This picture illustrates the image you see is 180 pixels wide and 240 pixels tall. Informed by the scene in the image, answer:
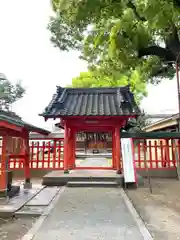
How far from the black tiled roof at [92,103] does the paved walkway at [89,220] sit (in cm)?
363

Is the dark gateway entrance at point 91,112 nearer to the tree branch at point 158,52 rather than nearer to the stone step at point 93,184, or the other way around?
the stone step at point 93,184

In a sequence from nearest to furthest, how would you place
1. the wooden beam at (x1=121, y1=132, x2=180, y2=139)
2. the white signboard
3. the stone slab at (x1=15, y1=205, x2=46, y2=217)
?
the stone slab at (x1=15, y1=205, x2=46, y2=217)
the white signboard
the wooden beam at (x1=121, y1=132, x2=180, y2=139)

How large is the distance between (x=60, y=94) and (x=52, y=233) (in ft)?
27.3

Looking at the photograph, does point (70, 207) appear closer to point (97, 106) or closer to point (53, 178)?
point (53, 178)

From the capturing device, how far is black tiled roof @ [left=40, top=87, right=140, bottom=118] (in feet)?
30.2

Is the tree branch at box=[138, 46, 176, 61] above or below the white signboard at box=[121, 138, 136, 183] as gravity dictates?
above

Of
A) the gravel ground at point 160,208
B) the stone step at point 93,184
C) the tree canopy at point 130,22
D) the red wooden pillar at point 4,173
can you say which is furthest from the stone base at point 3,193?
the tree canopy at point 130,22

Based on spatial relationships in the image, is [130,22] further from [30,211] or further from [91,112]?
[30,211]

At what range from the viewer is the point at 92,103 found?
10.6 meters

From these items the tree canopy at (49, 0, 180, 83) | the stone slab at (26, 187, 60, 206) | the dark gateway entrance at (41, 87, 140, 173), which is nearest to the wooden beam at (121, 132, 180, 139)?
the dark gateway entrance at (41, 87, 140, 173)

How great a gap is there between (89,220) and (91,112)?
524 cm

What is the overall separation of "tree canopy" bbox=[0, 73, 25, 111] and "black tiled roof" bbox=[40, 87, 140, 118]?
20918mm

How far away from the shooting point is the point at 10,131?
274 inches

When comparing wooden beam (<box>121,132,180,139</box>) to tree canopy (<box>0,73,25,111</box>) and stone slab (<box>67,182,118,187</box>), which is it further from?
tree canopy (<box>0,73,25,111</box>)
